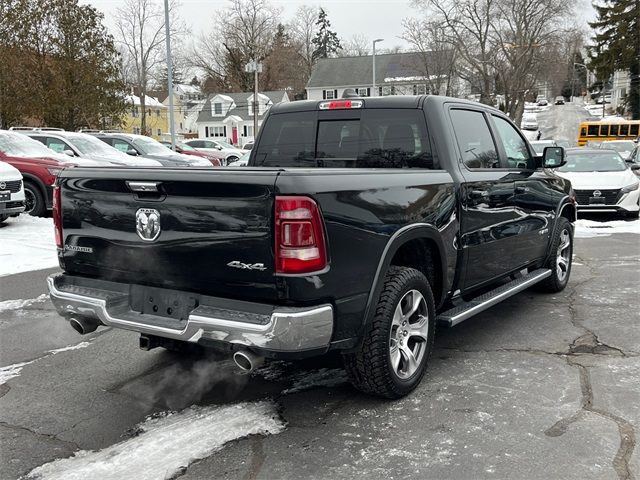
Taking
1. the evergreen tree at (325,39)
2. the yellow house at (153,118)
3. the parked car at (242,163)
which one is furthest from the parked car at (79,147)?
the evergreen tree at (325,39)

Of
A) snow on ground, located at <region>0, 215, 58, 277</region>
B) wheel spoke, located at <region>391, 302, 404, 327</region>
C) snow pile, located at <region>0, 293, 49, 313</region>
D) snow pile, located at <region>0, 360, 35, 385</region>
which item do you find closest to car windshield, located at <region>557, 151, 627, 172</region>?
snow on ground, located at <region>0, 215, 58, 277</region>

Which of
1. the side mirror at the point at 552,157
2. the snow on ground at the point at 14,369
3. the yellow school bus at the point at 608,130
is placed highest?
the yellow school bus at the point at 608,130

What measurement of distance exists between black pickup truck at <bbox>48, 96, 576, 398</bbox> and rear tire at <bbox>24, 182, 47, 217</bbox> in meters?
8.66

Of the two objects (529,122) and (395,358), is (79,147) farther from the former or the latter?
(529,122)

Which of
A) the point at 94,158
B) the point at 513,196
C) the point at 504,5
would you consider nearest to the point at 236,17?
the point at 504,5

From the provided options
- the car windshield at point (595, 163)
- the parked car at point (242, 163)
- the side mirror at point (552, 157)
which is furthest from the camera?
the car windshield at point (595, 163)

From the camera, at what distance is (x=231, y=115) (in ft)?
238

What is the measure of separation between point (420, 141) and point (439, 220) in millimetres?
691

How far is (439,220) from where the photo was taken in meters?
4.00

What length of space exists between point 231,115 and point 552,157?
228 feet

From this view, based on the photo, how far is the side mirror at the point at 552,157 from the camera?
227 inches

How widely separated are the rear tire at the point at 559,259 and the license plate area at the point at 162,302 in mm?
4093

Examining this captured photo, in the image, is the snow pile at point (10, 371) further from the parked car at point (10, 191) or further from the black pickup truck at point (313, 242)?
the parked car at point (10, 191)

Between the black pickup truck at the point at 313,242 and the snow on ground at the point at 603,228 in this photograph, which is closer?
the black pickup truck at the point at 313,242
